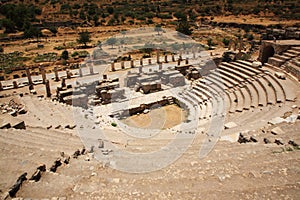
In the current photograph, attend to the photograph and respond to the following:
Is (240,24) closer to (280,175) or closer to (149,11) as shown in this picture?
(149,11)

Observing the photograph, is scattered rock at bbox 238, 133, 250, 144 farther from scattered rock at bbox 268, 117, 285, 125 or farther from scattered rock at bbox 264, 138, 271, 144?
scattered rock at bbox 268, 117, 285, 125

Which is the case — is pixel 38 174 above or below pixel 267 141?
above

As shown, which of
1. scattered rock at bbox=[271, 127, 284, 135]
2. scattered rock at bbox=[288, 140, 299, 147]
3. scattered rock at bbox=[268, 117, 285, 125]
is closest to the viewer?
scattered rock at bbox=[288, 140, 299, 147]

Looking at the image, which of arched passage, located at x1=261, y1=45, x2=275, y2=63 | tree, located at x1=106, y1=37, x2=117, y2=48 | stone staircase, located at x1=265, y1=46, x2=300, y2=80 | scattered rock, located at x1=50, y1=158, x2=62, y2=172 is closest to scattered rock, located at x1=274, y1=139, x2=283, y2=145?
scattered rock, located at x1=50, y1=158, x2=62, y2=172

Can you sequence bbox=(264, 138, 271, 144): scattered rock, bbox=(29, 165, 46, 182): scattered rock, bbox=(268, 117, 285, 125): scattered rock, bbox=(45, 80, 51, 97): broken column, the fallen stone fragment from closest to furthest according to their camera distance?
the fallen stone fragment < bbox=(29, 165, 46, 182): scattered rock < bbox=(264, 138, 271, 144): scattered rock < bbox=(268, 117, 285, 125): scattered rock < bbox=(45, 80, 51, 97): broken column

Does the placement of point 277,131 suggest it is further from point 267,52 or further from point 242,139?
point 267,52

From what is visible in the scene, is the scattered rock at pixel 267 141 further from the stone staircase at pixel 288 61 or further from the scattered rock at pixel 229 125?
the stone staircase at pixel 288 61

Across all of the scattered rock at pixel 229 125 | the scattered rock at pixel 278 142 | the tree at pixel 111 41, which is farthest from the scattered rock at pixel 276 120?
the tree at pixel 111 41

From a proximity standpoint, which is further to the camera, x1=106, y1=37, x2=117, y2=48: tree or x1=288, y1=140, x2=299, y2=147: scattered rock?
x1=106, y1=37, x2=117, y2=48: tree

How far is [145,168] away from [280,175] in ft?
12.7

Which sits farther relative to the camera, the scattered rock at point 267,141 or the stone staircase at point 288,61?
the stone staircase at point 288,61

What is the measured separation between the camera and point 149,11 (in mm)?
78250

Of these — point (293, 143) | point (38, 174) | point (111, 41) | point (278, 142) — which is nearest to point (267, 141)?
point (278, 142)

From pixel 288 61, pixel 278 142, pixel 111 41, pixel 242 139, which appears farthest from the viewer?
pixel 111 41
